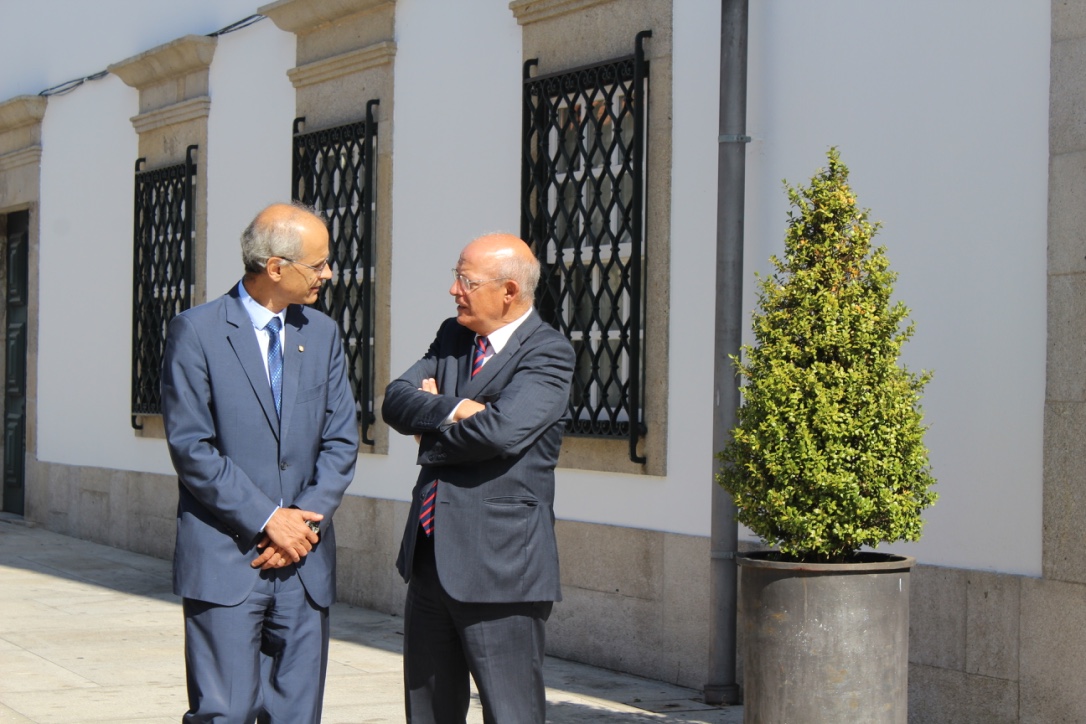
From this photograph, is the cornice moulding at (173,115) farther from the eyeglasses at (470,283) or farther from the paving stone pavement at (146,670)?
the eyeglasses at (470,283)

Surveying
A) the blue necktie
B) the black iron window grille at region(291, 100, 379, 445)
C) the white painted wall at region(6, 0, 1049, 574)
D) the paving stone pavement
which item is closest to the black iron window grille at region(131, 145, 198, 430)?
the white painted wall at region(6, 0, 1049, 574)

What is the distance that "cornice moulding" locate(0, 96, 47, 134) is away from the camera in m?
14.9

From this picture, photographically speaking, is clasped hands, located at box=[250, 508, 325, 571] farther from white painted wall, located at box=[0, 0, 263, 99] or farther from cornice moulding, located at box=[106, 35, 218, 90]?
cornice moulding, located at box=[106, 35, 218, 90]

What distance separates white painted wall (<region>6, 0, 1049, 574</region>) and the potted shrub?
0.89m

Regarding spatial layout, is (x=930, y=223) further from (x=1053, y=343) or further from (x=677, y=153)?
(x=677, y=153)

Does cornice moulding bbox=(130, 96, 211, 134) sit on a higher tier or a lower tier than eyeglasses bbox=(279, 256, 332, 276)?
higher

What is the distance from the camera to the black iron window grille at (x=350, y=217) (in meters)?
9.97

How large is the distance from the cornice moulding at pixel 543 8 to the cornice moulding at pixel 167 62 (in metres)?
4.15

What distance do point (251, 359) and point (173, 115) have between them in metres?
8.68

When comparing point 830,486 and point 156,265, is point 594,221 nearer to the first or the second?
point 830,486

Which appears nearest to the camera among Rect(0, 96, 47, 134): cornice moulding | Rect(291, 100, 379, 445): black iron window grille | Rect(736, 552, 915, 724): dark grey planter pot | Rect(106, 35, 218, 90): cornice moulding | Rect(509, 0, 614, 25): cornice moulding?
Rect(736, 552, 915, 724): dark grey planter pot

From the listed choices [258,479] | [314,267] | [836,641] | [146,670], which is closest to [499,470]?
[258,479]

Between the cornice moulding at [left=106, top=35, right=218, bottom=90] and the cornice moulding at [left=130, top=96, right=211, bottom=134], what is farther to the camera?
the cornice moulding at [left=130, top=96, right=211, bottom=134]

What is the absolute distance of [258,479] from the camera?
14.1 feet
